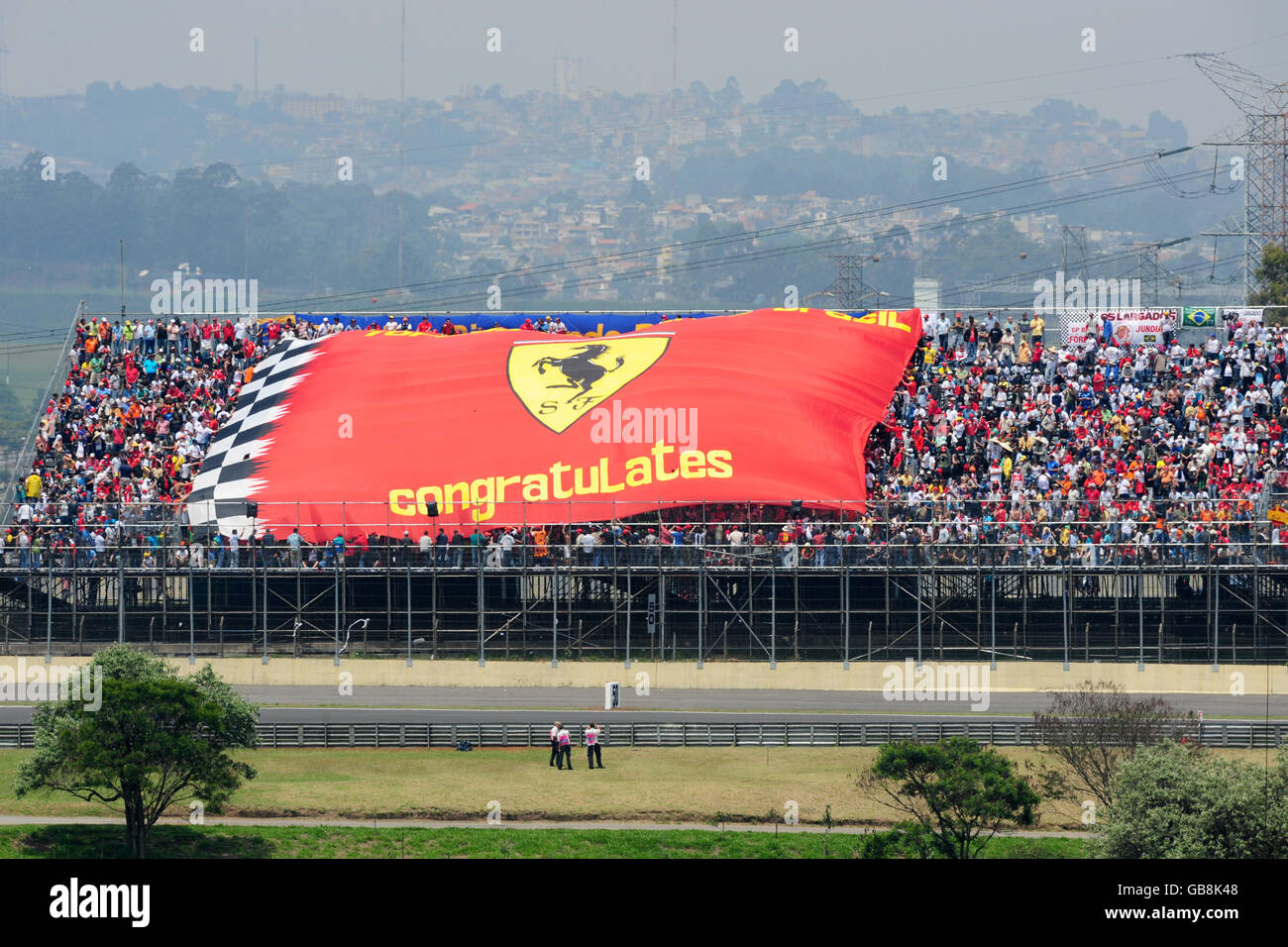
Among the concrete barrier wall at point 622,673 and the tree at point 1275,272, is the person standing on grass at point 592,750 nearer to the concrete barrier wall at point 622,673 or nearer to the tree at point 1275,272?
the concrete barrier wall at point 622,673

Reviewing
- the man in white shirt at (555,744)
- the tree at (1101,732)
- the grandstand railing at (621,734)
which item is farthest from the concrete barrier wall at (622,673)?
the tree at (1101,732)

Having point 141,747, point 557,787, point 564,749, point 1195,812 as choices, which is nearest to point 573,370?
point 564,749

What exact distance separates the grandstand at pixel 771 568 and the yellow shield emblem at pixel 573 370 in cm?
443

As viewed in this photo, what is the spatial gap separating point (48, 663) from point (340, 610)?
8.76 meters

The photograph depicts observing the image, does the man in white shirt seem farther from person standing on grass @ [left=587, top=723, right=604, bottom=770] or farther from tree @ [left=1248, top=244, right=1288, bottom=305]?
tree @ [left=1248, top=244, right=1288, bottom=305]

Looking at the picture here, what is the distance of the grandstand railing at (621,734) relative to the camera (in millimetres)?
45188

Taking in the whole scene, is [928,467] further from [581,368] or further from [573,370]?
[573,370]

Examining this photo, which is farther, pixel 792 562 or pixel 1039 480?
pixel 1039 480

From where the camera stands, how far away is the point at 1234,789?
103 feet

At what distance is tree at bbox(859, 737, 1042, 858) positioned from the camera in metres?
35.6

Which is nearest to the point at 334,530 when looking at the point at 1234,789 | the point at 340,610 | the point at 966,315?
the point at 340,610

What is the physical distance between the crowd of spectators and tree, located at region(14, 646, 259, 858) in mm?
16984

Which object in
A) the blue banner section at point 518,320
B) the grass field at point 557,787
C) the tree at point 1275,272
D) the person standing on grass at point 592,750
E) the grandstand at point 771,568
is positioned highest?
the tree at point 1275,272
